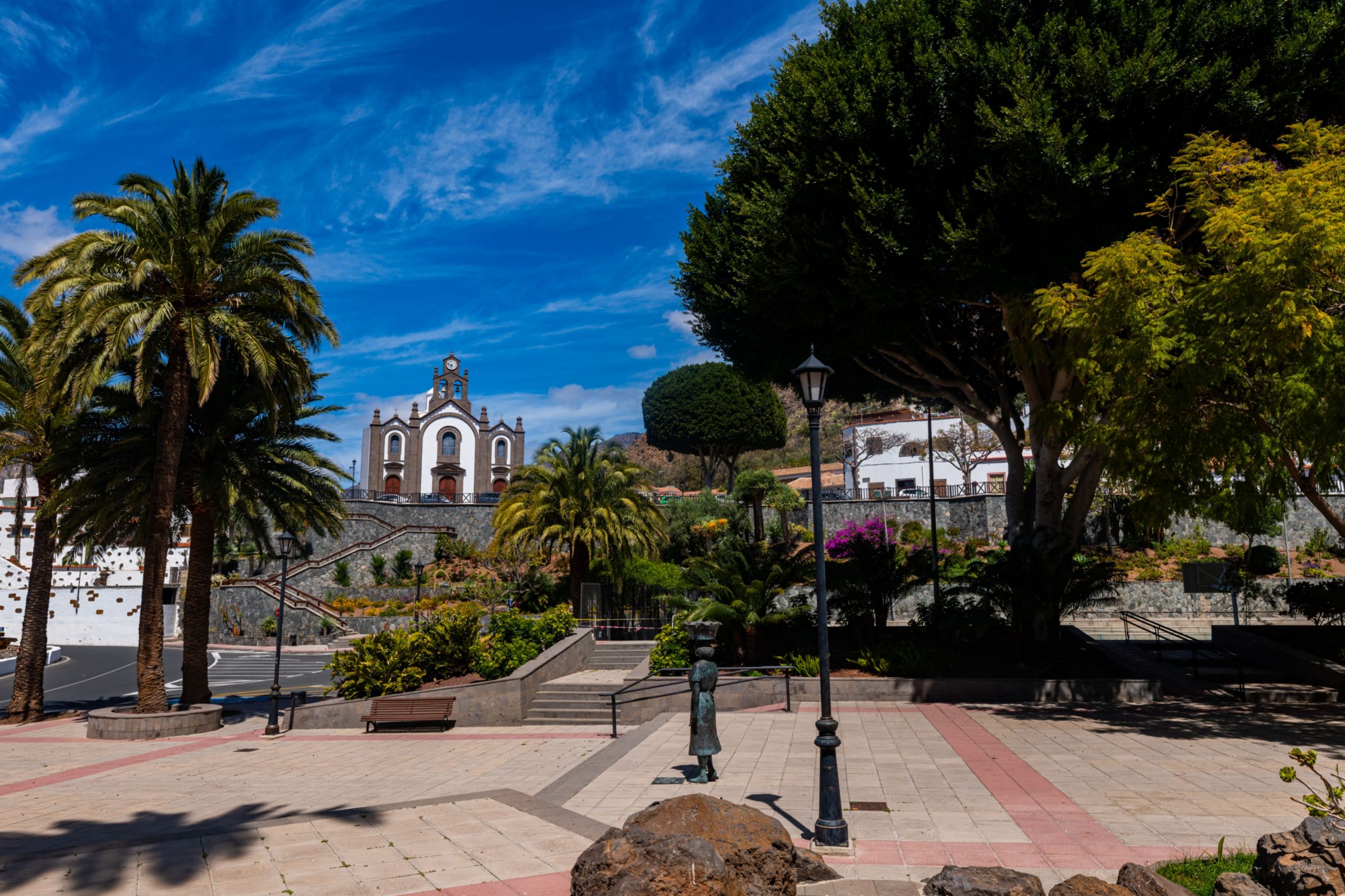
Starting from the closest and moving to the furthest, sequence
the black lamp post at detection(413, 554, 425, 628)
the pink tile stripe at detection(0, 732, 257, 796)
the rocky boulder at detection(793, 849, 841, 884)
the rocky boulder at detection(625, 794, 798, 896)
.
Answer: the rocky boulder at detection(625, 794, 798, 896)
the rocky boulder at detection(793, 849, 841, 884)
the pink tile stripe at detection(0, 732, 257, 796)
the black lamp post at detection(413, 554, 425, 628)

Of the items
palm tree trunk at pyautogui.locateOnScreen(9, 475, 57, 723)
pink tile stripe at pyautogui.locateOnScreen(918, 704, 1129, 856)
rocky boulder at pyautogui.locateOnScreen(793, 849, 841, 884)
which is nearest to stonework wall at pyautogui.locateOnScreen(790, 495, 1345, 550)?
pink tile stripe at pyautogui.locateOnScreen(918, 704, 1129, 856)

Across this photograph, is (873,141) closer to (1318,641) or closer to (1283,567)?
(1318,641)

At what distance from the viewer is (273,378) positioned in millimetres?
17547

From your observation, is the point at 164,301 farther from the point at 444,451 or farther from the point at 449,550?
the point at 444,451

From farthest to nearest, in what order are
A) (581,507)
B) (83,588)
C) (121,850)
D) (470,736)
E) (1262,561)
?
(83,588) → (1262,561) → (581,507) → (470,736) → (121,850)

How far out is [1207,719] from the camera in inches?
537

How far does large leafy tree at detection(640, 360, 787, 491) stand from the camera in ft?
204

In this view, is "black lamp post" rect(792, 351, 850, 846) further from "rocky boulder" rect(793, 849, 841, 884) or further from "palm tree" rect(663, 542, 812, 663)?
"palm tree" rect(663, 542, 812, 663)

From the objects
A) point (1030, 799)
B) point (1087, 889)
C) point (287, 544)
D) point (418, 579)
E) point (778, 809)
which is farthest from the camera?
point (418, 579)

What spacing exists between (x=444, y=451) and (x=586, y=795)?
2425 inches

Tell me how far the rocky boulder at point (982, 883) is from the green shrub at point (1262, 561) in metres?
36.7

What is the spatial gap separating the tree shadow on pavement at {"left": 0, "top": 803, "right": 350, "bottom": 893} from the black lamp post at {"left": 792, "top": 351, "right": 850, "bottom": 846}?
16.4 feet

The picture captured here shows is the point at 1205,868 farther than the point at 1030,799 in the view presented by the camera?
No

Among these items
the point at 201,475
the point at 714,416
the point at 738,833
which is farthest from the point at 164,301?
the point at 714,416
